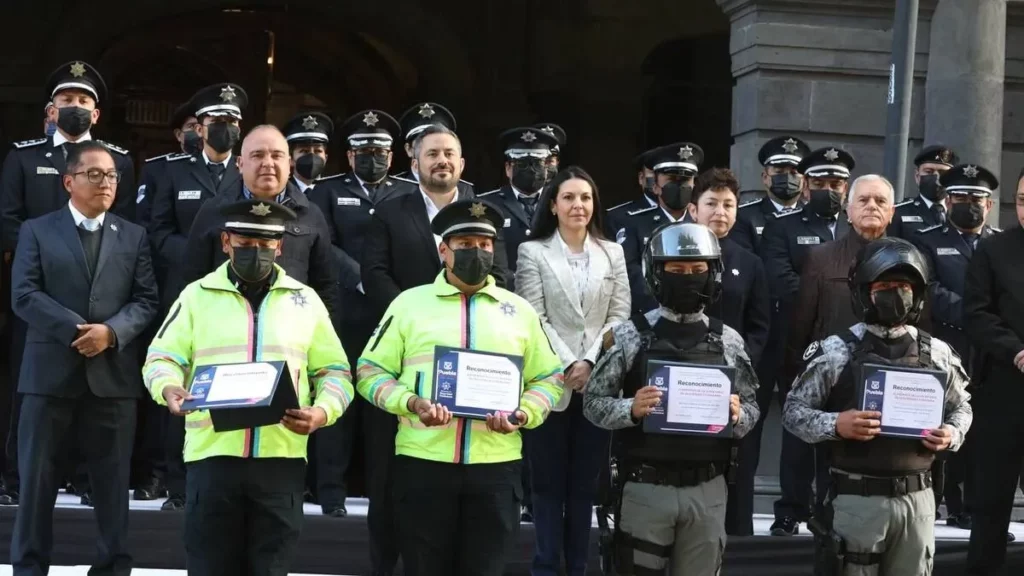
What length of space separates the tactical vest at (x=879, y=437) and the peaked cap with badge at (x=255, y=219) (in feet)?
8.20

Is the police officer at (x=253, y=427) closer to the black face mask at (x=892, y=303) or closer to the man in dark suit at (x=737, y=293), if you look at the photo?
the black face mask at (x=892, y=303)

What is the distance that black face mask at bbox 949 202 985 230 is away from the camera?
11.2 meters

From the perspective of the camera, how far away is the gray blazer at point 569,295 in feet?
30.1

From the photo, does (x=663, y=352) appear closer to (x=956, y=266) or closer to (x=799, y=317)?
(x=799, y=317)

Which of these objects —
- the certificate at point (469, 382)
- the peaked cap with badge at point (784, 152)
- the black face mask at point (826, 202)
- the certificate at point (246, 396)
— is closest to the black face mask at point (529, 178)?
the black face mask at point (826, 202)

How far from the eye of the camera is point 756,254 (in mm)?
11141

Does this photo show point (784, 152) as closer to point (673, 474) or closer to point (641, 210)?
point (641, 210)

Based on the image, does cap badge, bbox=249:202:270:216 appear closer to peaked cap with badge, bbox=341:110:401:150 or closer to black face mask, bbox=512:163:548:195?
black face mask, bbox=512:163:548:195

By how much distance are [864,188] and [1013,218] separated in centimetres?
526

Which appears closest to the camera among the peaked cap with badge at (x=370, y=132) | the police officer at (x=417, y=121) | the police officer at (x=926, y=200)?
the police officer at (x=417, y=121)

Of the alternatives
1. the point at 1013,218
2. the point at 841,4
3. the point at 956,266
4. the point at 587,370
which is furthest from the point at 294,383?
the point at 1013,218

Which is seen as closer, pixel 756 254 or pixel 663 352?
pixel 663 352

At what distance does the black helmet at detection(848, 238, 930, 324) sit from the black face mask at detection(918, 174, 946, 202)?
156 inches

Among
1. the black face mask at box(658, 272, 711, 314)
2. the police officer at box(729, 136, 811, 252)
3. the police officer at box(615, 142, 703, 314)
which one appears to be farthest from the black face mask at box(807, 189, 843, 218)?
the black face mask at box(658, 272, 711, 314)
